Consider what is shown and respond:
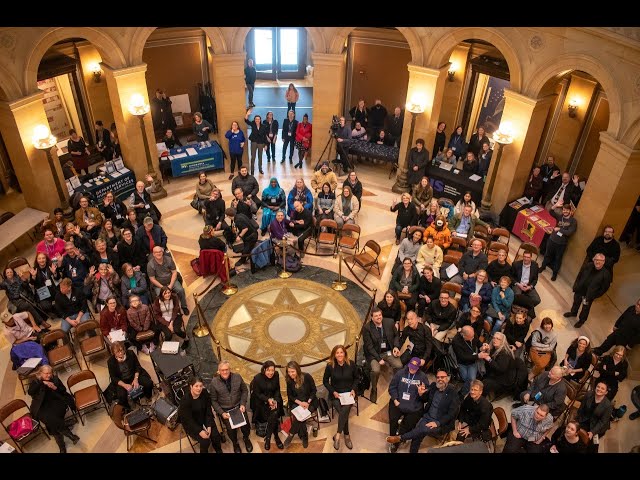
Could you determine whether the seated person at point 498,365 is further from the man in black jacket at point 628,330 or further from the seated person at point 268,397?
the seated person at point 268,397

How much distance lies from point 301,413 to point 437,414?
6.07 feet

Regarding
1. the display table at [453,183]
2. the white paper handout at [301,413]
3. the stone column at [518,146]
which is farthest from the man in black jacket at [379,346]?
the display table at [453,183]

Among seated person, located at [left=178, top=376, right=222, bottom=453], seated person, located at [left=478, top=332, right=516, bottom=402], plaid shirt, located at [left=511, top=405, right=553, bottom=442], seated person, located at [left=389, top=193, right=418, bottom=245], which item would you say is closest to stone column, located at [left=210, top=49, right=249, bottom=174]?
seated person, located at [left=389, top=193, right=418, bottom=245]

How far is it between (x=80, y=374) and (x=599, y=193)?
9777 mm

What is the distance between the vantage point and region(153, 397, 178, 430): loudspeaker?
7401 mm

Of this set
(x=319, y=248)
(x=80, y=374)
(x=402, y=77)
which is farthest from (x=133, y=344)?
(x=402, y=77)

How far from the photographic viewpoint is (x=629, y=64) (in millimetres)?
9227

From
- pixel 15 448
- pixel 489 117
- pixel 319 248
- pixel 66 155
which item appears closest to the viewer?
pixel 15 448

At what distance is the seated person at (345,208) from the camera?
11.6 metres

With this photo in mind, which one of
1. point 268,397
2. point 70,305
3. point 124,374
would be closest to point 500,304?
point 268,397

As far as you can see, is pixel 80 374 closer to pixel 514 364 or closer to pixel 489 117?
pixel 514 364

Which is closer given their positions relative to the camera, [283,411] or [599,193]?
[283,411]

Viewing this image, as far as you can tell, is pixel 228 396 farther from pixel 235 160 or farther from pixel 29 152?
pixel 235 160

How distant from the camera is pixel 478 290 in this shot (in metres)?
9.11
